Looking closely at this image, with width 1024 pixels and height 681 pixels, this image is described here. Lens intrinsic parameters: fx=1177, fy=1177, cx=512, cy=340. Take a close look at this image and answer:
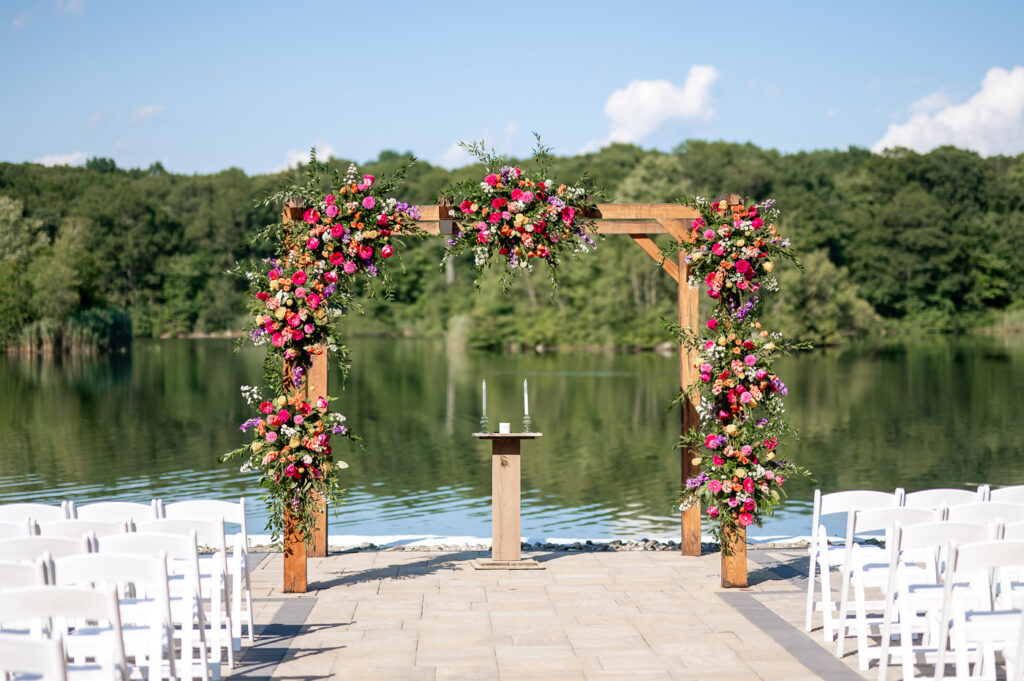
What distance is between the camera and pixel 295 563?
8.44 m

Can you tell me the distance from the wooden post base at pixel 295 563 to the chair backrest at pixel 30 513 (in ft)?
7.48

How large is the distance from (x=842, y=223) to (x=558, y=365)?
109ft

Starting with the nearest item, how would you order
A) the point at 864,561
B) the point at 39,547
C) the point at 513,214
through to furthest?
the point at 39,547 < the point at 864,561 < the point at 513,214

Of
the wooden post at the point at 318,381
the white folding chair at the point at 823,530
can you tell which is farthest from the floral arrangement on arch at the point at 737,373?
the wooden post at the point at 318,381

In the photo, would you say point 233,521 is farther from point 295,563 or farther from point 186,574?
point 295,563

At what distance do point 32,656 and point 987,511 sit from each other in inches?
188

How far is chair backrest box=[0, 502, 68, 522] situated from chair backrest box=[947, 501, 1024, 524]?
4.76 metres

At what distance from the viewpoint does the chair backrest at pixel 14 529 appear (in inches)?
231

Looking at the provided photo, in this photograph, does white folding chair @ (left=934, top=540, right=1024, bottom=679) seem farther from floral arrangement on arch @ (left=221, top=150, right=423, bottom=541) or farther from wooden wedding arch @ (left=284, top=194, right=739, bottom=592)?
floral arrangement on arch @ (left=221, top=150, right=423, bottom=541)

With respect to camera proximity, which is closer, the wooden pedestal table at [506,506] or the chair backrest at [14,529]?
the chair backrest at [14,529]

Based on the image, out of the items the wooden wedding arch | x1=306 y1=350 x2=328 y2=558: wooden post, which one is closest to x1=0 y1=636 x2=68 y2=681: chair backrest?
x1=306 y1=350 x2=328 y2=558: wooden post

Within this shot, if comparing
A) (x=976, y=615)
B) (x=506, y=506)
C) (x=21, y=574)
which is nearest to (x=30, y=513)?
(x=21, y=574)

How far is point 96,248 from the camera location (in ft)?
271

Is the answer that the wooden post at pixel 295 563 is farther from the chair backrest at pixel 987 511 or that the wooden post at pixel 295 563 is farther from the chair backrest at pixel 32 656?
the chair backrest at pixel 32 656
